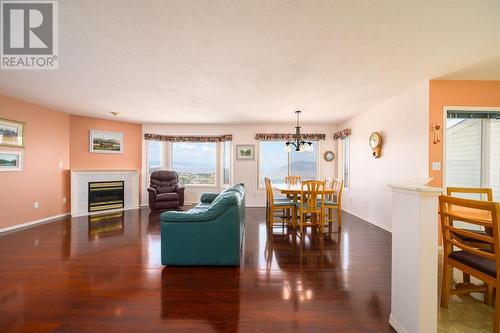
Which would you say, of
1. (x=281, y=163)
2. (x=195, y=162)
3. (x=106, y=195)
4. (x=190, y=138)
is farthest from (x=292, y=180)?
(x=106, y=195)

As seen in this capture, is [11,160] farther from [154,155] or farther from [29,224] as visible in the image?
[154,155]

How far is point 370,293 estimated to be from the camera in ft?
6.69

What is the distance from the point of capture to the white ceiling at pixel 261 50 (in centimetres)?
183

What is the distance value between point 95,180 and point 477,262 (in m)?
6.91

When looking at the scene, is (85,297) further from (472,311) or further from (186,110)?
(186,110)

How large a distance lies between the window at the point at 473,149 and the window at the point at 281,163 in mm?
3369

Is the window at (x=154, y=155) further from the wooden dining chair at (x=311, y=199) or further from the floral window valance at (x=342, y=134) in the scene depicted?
the floral window valance at (x=342, y=134)

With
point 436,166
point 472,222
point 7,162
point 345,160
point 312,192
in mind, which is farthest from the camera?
point 345,160

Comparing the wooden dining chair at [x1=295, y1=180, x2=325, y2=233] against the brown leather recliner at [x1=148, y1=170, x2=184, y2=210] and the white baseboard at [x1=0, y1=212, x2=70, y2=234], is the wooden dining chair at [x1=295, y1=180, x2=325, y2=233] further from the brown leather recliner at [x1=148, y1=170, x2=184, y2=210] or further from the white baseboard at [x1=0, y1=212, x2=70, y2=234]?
the white baseboard at [x1=0, y1=212, x2=70, y2=234]

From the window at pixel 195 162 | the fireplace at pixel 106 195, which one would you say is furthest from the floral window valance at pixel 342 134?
the fireplace at pixel 106 195

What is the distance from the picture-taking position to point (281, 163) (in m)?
6.54

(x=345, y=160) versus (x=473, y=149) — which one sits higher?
(x=473, y=149)

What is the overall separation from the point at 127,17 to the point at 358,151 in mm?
5000

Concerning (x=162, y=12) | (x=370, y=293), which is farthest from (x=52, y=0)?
(x=370, y=293)
